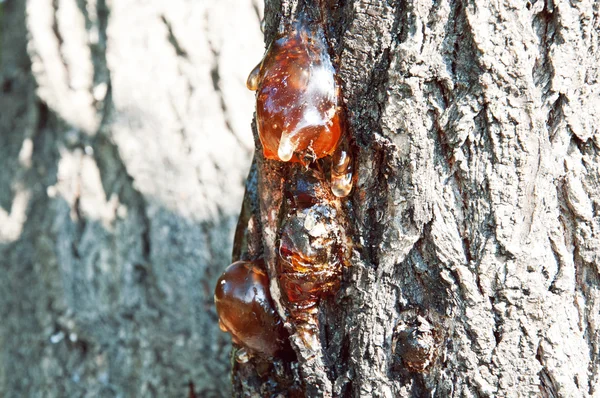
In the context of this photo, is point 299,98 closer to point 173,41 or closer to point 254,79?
point 254,79

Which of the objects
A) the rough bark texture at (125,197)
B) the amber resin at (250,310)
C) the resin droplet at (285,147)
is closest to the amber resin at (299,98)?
the resin droplet at (285,147)

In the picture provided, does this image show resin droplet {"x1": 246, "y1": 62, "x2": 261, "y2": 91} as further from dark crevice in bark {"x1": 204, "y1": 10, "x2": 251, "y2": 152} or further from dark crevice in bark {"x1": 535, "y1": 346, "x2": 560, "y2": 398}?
dark crevice in bark {"x1": 204, "y1": 10, "x2": 251, "y2": 152}

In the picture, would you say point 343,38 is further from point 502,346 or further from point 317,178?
point 502,346

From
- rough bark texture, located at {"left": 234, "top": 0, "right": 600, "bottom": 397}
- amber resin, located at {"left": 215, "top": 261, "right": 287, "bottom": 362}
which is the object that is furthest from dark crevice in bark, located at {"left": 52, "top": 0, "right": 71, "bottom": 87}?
rough bark texture, located at {"left": 234, "top": 0, "right": 600, "bottom": 397}

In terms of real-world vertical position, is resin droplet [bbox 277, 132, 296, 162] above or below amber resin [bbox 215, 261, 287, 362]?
above

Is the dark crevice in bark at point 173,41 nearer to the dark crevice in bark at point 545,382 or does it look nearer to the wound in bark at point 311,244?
the wound in bark at point 311,244

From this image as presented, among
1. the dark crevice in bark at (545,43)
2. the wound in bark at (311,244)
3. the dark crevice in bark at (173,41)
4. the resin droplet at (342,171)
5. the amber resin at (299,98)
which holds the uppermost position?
the dark crevice in bark at (173,41)

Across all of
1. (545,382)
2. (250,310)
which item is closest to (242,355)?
(250,310)
